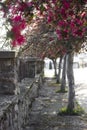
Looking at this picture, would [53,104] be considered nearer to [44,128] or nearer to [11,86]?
[44,128]

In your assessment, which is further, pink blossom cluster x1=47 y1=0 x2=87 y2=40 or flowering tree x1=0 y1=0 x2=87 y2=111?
pink blossom cluster x1=47 y1=0 x2=87 y2=40

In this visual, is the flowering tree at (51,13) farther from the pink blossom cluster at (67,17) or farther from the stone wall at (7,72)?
the stone wall at (7,72)

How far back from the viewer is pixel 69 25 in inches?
223

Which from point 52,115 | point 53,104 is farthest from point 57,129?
point 53,104

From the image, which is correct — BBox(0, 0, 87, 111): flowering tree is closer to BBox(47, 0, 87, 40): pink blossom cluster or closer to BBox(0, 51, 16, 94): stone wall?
BBox(47, 0, 87, 40): pink blossom cluster

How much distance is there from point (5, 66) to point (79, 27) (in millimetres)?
2084

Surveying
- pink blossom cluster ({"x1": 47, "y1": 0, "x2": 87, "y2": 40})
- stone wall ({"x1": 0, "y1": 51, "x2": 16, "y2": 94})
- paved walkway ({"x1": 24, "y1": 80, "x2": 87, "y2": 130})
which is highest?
pink blossom cluster ({"x1": 47, "y1": 0, "x2": 87, "y2": 40})

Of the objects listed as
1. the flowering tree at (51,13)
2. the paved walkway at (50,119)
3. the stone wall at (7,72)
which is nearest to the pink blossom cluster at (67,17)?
the flowering tree at (51,13)

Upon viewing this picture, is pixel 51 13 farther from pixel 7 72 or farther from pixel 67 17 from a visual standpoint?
pixel 7 72

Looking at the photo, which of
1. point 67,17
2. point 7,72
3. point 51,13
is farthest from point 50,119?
point 67,17

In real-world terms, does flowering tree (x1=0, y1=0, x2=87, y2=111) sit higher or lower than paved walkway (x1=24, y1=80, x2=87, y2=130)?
higher

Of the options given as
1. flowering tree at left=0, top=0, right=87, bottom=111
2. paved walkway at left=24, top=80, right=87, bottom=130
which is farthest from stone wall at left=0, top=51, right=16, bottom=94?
paved walkway at left=24, top=80, right=87, bottom=130

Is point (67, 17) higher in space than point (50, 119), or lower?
higher

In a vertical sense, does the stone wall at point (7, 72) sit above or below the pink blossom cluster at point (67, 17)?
below
